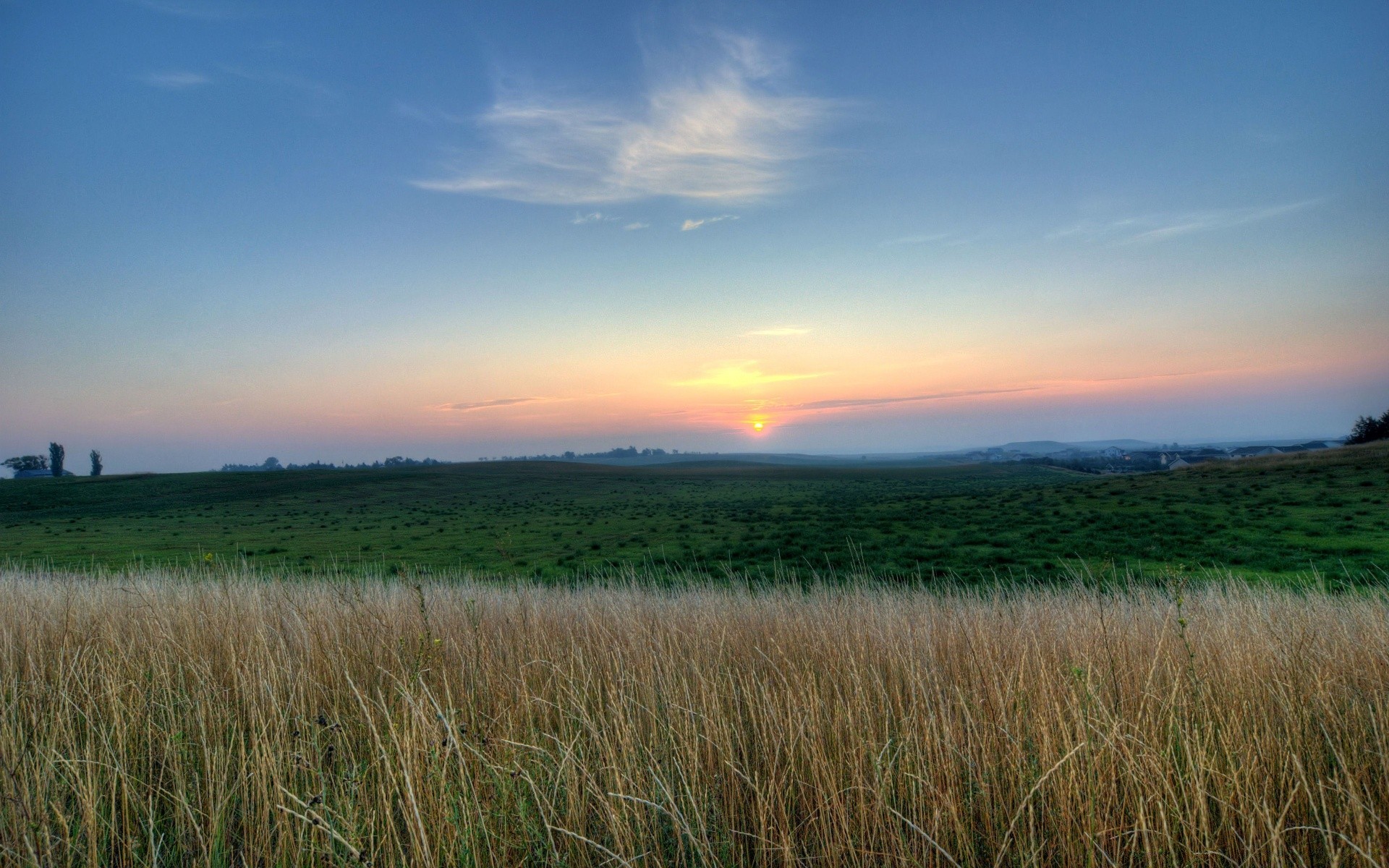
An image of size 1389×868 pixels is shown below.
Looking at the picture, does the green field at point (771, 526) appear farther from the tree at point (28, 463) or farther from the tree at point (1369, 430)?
the tree at point (28, 463)

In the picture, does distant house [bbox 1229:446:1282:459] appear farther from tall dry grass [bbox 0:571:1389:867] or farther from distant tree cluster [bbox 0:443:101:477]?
distant tree cluster [bbox 0:443:101:477]

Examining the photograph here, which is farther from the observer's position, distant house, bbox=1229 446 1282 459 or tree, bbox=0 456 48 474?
tree, bbox=0 456 48 474

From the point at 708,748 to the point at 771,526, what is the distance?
31.7 metres

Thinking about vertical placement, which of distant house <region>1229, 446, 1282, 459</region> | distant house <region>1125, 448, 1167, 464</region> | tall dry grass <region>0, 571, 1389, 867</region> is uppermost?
tall dry grass <region>0, 571, 1389, 867</region>

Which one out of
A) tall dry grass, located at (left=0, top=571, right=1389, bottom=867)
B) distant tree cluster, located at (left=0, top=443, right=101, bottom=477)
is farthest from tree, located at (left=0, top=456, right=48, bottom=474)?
tall dry grass, located at (left=0, top=571, right=1389, bottom=867)

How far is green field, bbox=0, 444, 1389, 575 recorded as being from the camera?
70.5 ft

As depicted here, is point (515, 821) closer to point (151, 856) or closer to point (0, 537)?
point (151, 856)

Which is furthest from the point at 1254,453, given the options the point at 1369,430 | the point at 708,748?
the point at 708,748

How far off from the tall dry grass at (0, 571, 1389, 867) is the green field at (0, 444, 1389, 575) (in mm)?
2010

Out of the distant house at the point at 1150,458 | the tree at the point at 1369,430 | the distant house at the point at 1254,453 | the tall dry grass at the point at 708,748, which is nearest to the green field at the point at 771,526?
the tall dry grass at the point at 708,748

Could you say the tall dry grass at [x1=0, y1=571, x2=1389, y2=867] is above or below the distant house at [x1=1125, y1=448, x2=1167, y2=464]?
above

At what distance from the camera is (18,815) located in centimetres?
298

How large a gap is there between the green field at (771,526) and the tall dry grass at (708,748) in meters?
2.01

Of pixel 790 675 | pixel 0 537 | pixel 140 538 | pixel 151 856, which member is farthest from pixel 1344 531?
pixel 0 537
